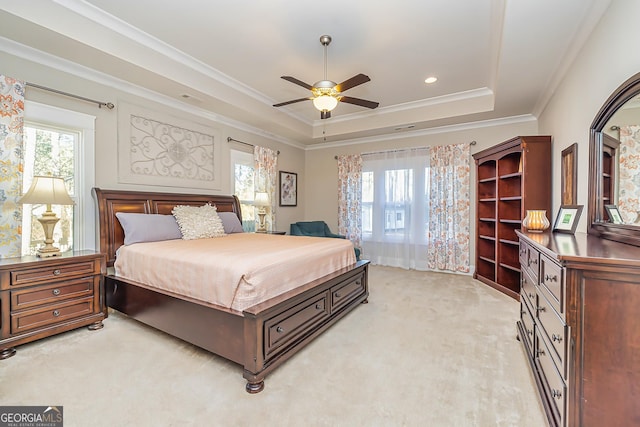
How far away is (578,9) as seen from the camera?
211 centimetres

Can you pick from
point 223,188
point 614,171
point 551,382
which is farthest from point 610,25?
point 223,188

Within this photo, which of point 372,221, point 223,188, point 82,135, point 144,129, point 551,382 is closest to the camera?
point 551,382

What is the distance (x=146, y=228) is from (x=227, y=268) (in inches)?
66.5

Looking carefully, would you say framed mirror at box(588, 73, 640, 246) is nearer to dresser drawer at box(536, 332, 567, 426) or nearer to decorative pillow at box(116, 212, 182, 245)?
dresser drawer at box(536, 332, 567, 426)

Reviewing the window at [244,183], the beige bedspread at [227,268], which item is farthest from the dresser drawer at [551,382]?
the window at [244,183]

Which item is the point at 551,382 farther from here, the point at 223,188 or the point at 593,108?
the point at 223,188

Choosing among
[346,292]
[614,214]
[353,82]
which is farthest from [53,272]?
[614,214]

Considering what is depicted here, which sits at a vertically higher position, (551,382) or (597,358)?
(597,358)

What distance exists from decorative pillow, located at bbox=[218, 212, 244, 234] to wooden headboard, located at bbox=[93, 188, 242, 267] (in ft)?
1.38

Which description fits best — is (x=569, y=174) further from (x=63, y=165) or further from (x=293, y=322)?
(x=63, y=165)

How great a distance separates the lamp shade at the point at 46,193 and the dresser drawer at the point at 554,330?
3637mm

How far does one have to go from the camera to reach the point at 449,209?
508 centimetres

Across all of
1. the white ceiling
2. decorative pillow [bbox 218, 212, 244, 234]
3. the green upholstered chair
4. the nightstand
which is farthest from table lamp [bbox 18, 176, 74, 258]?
the green upholstered chair

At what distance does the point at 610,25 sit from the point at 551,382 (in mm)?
2409
